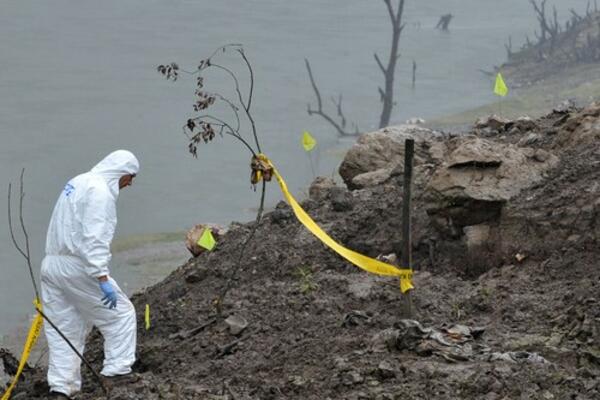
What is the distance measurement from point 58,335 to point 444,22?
2885 cm

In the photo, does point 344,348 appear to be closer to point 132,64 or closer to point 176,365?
point 176,365

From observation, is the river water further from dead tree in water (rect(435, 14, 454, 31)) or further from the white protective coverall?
the white protective coverall

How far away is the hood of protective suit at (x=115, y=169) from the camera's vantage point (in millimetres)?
7992

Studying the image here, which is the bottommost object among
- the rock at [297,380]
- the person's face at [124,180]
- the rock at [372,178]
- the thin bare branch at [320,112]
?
the thin bare branch at [320,112]

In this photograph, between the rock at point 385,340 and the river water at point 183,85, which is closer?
the rock at point 385,340

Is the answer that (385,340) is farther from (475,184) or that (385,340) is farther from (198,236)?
(198,236)

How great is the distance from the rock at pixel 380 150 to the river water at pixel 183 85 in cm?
572

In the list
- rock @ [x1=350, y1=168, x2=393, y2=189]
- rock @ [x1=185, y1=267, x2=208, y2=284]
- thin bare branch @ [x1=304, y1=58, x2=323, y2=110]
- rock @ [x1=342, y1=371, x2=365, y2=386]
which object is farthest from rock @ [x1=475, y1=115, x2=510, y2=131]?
thin bare branch @ [x1=304, y1=58, x2=323, y2=110]

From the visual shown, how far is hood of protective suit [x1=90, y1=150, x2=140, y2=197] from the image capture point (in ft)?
26.2

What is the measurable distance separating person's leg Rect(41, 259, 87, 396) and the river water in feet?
24.5

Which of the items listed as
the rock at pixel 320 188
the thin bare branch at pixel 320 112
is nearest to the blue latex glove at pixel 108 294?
the rock at pixel 320 188

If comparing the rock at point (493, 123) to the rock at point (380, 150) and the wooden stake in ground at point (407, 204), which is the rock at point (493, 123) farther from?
the wooden stake in ground at point (407, 204)

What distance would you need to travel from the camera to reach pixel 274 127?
26469 mm

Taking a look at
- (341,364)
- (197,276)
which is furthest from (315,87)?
(341,364)
